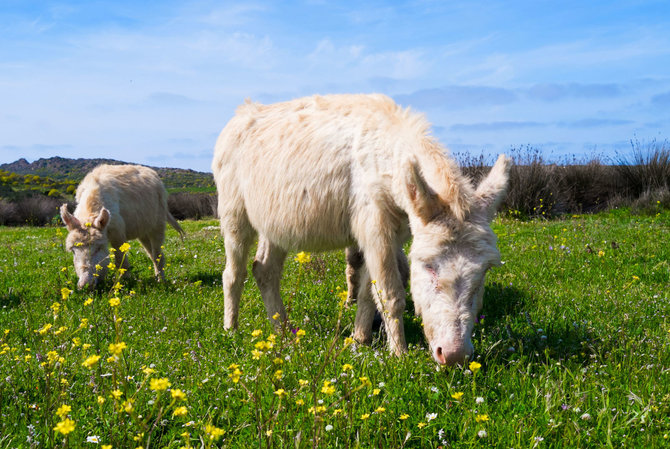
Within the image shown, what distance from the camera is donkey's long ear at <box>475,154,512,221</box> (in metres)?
3.99

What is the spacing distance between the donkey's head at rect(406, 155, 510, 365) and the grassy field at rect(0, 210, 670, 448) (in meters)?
0.25

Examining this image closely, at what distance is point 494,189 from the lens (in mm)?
4082

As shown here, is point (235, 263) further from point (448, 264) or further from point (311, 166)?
point (448, 264)

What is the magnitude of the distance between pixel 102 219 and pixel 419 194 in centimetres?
684

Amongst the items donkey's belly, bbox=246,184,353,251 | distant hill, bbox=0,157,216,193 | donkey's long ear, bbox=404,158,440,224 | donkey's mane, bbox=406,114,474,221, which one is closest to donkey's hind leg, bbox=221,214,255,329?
donkey's belly, bbox=246,184,353,251

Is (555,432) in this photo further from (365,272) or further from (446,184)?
(365,272)

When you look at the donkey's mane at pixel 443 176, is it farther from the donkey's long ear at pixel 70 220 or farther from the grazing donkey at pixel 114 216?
the donkey's long ear at pixel 70 220

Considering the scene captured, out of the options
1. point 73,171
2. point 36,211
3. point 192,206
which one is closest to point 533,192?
point 192,206

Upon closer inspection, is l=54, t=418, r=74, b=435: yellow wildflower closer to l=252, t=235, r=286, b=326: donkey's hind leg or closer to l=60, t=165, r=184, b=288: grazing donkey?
l=252, t=235, r=286, b=326: donkey's hind leg

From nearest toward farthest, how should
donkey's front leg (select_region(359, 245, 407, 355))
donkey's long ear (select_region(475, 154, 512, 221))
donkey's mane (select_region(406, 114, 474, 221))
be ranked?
donkey's mane (select_region(406, 114, 474, 221)) → donkey's long ear (select_region(475, 154, 512, 221)) → donkey's front leg (select_region(359, 245, 407, 355))

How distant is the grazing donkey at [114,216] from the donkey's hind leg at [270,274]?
355cm

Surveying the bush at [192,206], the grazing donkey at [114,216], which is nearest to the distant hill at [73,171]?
the bush at [192,206]

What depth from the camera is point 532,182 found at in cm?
1723

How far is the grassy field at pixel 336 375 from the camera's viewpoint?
114 inches
